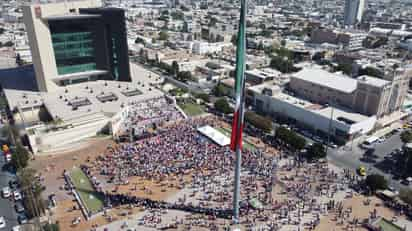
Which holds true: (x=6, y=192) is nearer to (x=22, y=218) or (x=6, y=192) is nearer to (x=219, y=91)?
(x=22, y=218)

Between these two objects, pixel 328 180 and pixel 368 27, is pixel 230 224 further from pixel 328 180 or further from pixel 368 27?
pixel 368 27

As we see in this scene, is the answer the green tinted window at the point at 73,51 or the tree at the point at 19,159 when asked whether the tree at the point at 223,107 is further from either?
the tree at the point at 19,159

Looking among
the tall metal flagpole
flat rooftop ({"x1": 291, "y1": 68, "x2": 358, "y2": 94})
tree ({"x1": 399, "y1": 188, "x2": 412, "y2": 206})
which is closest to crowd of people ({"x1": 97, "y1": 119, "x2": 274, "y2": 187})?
the tall metal flagpole

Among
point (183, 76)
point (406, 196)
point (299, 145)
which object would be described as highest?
point (183, 76)

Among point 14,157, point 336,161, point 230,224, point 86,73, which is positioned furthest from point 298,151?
point 86,73

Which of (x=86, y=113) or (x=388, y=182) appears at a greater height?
(x=86, y=113)

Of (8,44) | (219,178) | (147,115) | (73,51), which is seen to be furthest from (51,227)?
(8,44)

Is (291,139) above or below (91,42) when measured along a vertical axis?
below
